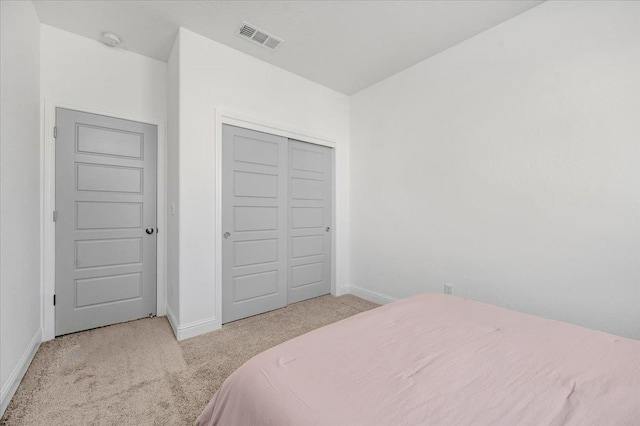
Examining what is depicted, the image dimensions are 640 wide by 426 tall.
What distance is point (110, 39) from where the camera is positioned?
2.53 m

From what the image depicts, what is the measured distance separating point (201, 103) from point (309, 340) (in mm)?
2385

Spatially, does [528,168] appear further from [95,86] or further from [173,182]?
[95,86]

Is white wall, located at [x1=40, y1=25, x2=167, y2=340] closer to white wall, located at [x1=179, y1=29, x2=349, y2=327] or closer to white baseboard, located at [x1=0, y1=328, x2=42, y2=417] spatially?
white baseboard, located at [x1=0, y1=328, x2=42, y2=417]

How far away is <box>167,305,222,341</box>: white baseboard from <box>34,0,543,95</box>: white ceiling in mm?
2697

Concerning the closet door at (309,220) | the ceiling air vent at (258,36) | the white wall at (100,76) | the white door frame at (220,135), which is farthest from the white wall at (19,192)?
the closet door at (309,220)

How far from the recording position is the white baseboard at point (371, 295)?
3271 millimetres

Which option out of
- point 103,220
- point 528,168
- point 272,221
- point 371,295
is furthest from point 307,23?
point 371,295

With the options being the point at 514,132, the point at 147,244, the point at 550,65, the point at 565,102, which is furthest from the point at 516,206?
the point at 147,244

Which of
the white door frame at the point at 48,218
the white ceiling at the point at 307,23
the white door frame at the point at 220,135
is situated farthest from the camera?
the white door frame at the point at 220,135

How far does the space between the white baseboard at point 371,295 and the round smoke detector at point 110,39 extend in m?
3.79

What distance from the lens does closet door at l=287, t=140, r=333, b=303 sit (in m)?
3.35

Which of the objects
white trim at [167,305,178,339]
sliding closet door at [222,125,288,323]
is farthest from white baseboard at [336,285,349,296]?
white trim at [167,305,178,339]

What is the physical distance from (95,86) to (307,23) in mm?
2136

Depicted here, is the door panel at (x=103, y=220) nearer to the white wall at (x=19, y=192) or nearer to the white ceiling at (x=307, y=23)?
the white wall at (x=19, y=192)
